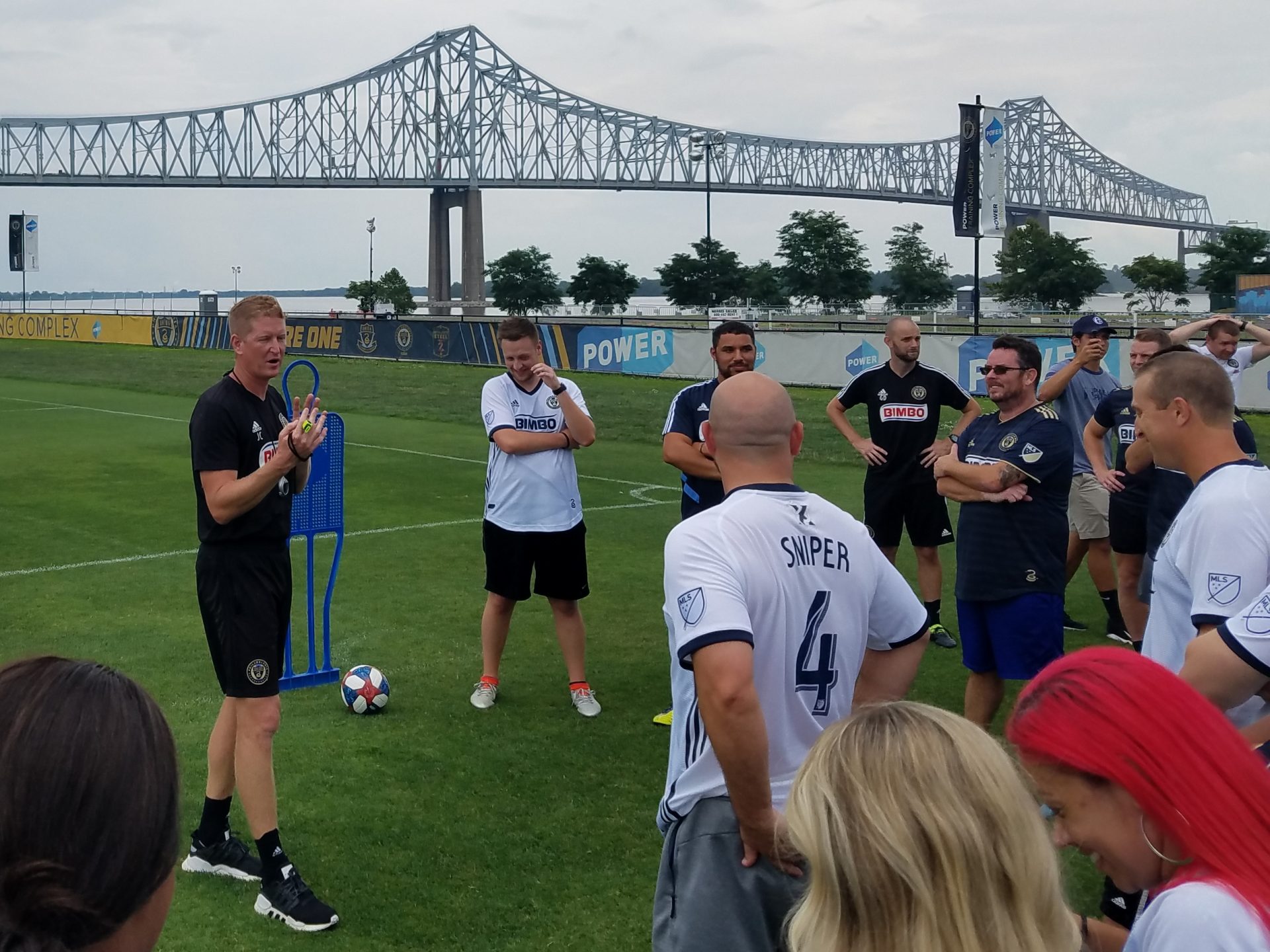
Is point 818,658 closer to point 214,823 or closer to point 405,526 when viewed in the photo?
point 214,823

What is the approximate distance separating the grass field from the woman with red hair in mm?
1619

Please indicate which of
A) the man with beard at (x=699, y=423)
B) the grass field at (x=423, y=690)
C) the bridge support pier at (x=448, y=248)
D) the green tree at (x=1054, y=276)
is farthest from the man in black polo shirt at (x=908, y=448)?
the bridge support pier at (x=448, y=248)

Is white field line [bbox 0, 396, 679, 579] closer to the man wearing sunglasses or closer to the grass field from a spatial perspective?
the grass field

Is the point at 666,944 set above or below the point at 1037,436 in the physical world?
below

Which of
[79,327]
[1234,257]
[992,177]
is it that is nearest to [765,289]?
[1234,257]

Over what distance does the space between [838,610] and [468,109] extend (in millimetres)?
122771

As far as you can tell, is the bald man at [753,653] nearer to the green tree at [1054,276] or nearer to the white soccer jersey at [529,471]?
the white soccer jersey at [529,471]

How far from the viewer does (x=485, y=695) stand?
23.3ft

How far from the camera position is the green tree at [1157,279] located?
77.9 m

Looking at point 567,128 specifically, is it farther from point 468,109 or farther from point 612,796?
point 612,796

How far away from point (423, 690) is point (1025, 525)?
146 inches

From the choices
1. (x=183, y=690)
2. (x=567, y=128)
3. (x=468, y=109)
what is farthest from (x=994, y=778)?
(x=567, y=128)

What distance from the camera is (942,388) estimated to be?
28.9 feet

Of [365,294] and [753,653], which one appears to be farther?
[365,294]
